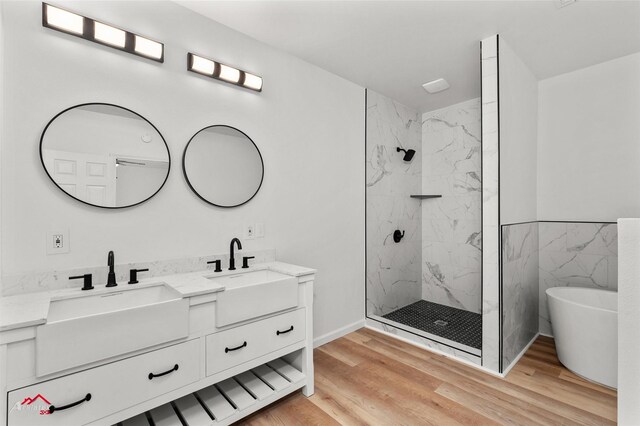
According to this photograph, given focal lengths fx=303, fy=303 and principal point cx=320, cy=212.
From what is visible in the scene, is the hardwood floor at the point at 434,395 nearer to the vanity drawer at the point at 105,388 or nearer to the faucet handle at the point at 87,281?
the vanity drawer at the point at 105,388

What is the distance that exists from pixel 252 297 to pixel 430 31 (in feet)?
7.33

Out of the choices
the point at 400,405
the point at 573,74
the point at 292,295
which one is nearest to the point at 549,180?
the point at 573,74

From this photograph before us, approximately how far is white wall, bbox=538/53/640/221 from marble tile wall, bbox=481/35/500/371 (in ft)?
3.97

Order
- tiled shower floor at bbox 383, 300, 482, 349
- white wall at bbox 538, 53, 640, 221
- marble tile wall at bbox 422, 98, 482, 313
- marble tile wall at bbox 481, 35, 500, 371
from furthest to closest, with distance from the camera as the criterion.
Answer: marble tile wall at bbox 422, 98, 482, 313 < tiled shower floor at bbox 383, 300, 482, 349 < white wall at bbox 538, 53, 640, 221 < marble tile wall at bbox 481, 35, 500, 371

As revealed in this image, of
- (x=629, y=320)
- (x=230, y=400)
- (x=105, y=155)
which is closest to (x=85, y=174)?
(x=105, y=155)

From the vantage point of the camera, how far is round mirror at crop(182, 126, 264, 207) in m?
2.02

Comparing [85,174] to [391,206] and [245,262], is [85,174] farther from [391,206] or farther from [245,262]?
[391,206]

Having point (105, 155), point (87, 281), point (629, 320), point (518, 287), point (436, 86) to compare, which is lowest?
point (518, 287)

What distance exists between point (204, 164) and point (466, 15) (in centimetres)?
204

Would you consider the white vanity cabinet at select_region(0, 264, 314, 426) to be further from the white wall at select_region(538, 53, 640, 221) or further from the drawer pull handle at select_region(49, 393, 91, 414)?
the white wall at select_region(538, 53, 640, 221)

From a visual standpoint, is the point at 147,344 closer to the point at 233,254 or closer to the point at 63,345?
the point at 63,345

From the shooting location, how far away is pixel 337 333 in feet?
9.54

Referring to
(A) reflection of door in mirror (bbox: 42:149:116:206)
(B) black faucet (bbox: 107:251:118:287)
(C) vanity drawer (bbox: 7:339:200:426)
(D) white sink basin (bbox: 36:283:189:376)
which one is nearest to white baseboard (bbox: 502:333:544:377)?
(C) vanity drawer (bbox: 7:339:200:426)

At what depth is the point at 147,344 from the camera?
1.38 m
